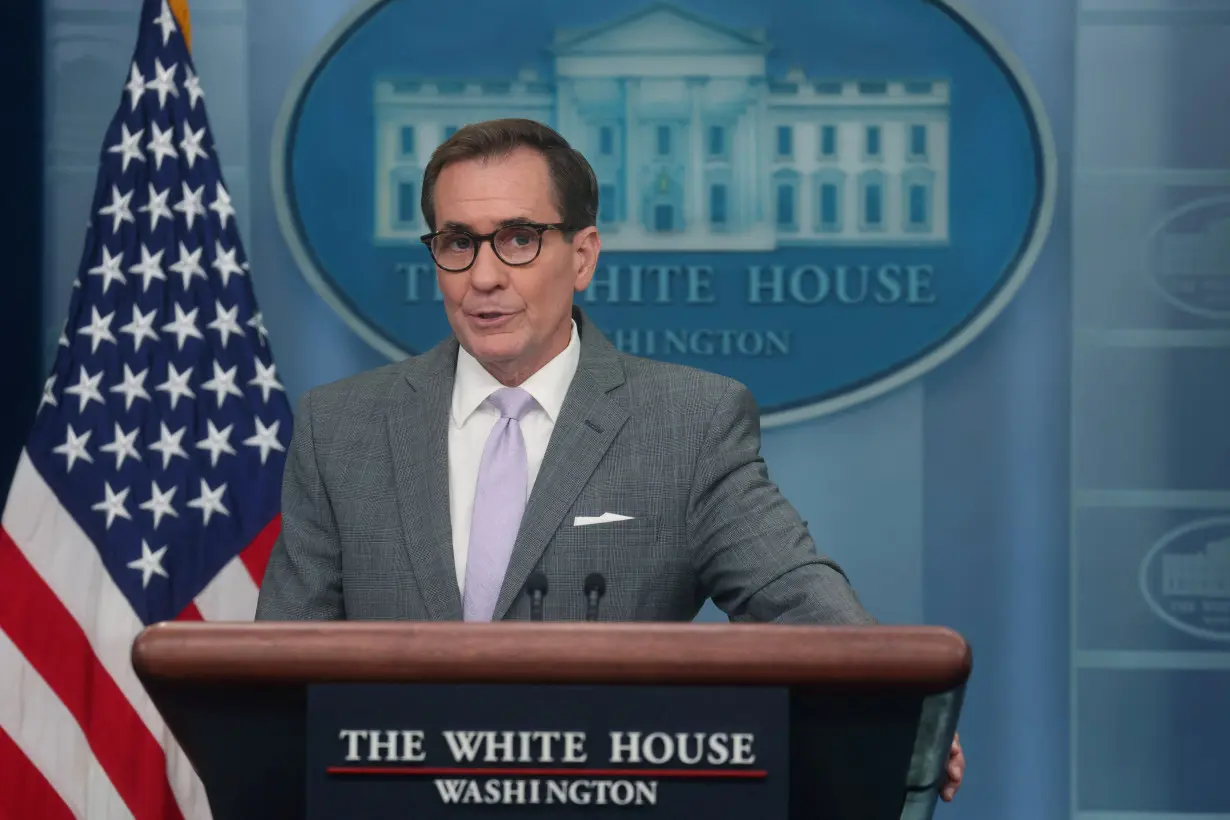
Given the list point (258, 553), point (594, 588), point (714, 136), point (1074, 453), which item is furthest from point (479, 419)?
point (1074, 453)

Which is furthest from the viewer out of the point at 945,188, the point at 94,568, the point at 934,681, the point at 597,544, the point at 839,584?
the point at 945,188

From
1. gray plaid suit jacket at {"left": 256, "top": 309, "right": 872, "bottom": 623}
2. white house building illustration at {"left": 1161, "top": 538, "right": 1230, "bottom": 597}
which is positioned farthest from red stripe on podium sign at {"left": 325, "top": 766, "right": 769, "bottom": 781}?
white house building illustration at {"left": 1161, "top": 538, "right": 1230, "bottom": 597}

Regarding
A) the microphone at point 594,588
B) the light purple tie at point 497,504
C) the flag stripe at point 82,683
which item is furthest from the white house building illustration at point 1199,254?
the flag stripe at point 82,683

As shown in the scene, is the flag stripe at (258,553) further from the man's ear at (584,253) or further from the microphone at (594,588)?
the microphone at (594,588)

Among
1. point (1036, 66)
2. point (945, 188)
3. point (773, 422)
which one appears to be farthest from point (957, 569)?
point (1036, 66)

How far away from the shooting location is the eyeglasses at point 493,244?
5.69 feet

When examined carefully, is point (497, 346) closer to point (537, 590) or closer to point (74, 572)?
point (537, 590)

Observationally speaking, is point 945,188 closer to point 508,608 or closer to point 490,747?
point 508,608

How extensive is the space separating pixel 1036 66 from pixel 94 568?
242cm

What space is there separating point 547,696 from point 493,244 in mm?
798

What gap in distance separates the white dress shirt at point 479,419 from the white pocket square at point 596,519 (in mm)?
Result: 97

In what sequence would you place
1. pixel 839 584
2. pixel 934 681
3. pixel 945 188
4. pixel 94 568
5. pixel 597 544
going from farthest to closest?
pixel 945 188 < pixel 94 568 < pixel 597 544 < pixel 839 584 < pixel 934 681

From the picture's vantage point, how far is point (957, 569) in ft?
10.7

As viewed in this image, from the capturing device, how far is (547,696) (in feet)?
3.53
